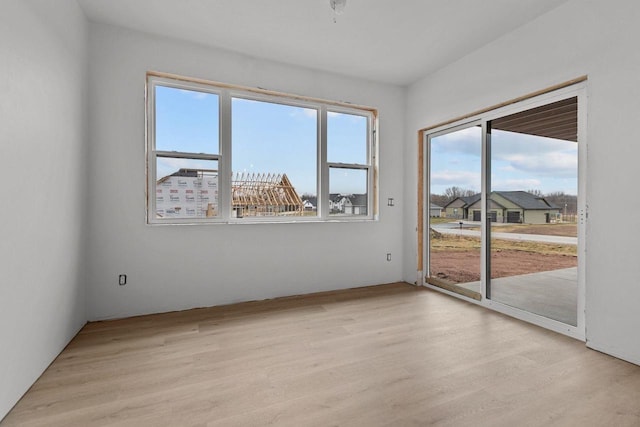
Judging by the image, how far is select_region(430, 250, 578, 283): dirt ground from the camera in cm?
296

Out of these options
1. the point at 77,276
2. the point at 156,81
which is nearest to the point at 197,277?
the point at 77,276

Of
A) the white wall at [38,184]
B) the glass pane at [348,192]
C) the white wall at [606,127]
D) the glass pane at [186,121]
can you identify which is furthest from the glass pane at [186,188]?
the white wall at [606,127]

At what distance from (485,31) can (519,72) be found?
560 mm

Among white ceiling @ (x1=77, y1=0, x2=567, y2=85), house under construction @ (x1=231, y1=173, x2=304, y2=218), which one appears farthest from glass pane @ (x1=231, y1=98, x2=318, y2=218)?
white ceiling @ (x1=77, y1=0, x2=567, y2=85)

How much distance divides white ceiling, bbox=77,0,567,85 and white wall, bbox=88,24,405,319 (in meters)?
0.24

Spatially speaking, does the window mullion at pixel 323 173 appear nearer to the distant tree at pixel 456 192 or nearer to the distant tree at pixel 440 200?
the distant tree at pixel 440 200

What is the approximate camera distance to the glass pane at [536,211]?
277 cm

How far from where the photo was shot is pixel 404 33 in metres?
3.18

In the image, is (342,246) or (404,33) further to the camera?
(342,246)

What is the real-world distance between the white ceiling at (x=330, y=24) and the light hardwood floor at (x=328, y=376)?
3.02 m

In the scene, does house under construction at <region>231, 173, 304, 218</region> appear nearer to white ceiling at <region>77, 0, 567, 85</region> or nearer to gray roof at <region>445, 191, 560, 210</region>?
white ceiling at <region>77, 0, 567, 85</region>

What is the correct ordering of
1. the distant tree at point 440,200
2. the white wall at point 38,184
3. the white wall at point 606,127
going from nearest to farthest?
the white wall at point 38,184 < the white wall at point 606,127 < the distant tree at point 440,200

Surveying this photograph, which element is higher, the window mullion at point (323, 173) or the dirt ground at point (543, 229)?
the window mullion at point (323, 173)

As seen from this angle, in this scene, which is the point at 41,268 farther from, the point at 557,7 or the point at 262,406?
the point at 557,7
